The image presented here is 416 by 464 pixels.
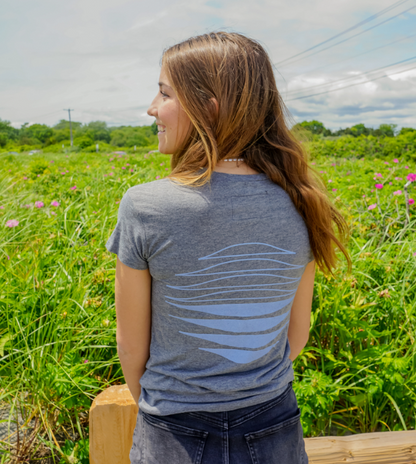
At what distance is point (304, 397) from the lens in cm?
141

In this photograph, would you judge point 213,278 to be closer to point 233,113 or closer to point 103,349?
point 233,113

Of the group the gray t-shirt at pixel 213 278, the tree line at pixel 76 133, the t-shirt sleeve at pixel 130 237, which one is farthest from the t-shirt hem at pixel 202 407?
the tree line at pixel 76 133

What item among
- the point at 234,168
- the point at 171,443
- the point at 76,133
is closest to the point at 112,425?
the point at 171,443

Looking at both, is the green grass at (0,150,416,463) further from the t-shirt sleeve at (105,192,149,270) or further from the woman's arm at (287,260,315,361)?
the t-shirt sleeve at (105,192,149,270)

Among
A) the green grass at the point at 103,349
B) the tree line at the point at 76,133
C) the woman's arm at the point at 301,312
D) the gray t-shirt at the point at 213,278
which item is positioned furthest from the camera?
the tree line at the point at 76,133

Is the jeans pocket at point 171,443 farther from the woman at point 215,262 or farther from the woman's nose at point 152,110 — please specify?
the woman's nose at point 152,110

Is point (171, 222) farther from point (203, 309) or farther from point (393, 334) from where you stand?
point (393, 334)

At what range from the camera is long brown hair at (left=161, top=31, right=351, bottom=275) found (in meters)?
0.77

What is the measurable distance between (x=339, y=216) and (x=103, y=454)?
3.11 ft

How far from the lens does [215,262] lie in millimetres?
702

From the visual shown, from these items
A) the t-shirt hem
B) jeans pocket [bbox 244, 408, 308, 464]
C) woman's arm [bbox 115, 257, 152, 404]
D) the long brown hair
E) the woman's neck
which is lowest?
jeans pocket [bbox 244, 408, 308, 464]

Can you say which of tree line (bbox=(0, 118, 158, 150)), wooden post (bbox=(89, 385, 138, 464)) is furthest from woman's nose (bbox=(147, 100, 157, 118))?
tree line (bbox=(0, 118, 158, 150))

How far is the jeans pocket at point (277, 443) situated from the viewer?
77 centimetres

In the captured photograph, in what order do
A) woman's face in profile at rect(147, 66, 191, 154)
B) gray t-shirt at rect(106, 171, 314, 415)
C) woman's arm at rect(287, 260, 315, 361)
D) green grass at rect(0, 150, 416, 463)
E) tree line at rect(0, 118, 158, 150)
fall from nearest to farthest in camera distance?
1. gray t-shirt at rect(106, 171, 314, 415)
2. woman's face in profile at rect(147, 66, 191, 154)
3. woman's arm at rect(287, 260, 315, 361)
4. green grass at rect(0, 150, 416, 463)
5. tree line at rect(0, 118, 158, 150)
